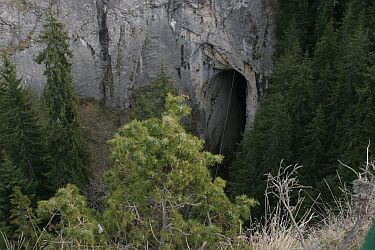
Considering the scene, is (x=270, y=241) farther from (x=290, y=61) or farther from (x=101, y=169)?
(x=101, y=169)

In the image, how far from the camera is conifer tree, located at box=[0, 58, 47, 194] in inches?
645

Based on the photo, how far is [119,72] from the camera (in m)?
23.7

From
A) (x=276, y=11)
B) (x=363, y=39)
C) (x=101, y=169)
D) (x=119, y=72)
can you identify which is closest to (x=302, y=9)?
(x=276, y=11)

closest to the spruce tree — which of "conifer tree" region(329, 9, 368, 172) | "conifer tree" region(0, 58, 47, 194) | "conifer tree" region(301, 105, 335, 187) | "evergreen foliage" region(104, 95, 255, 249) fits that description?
"conifer tree" region(0, 58, 47, 194)

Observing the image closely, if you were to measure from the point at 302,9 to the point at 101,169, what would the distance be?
1164cm

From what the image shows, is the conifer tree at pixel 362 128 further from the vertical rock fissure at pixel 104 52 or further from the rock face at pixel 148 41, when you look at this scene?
the vertical rock fissure at pixel 104 52

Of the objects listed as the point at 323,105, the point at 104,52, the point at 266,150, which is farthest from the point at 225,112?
the point at 323,105

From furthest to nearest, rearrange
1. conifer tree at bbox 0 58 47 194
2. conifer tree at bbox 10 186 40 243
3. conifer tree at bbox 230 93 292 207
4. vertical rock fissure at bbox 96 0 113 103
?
vertical rock fissure at bbox 96 0 113 103 → conifer tree at bbox 230 93 292 207 → conifer tree at bbox 0 58 47 194 → conifer tree at bbox 10 186 40 243

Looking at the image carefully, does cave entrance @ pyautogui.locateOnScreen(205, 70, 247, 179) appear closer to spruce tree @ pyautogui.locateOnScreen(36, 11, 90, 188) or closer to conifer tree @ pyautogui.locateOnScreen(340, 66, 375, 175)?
spruce tree @ pyautogui.locateOnScreen(36, 11, 90, 188)

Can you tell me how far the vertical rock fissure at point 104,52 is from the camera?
22562mm

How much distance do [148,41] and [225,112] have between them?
6.36 metres

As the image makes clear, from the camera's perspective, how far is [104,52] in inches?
917

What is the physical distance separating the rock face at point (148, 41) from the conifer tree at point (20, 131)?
566 cm

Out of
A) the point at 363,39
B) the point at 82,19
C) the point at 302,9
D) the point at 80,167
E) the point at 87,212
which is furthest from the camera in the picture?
the point at 82,19
